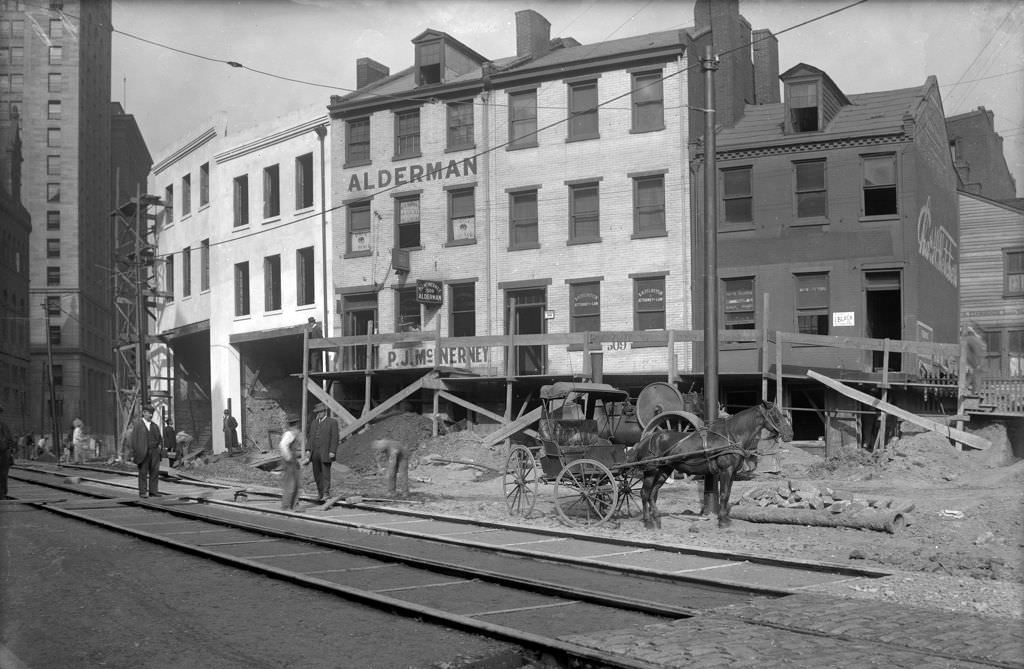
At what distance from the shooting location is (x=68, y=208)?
6075 cm

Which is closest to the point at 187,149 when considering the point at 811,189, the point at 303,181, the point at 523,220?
the point at 303,181

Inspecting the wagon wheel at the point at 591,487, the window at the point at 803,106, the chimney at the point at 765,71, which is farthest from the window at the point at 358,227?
the wagon wheel at the point at 591,487

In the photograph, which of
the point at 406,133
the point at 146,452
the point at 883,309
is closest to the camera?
the point at 146,452

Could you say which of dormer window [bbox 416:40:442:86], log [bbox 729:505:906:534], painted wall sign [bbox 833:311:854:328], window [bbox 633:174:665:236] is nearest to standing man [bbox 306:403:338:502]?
log [bbox 729:505:906:534]

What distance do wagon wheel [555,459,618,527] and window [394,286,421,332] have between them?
63.0 feet

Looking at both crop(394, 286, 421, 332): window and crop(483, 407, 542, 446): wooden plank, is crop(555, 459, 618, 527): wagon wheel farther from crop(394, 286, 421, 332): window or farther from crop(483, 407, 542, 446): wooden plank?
crop(394, 286, 421, 332): window

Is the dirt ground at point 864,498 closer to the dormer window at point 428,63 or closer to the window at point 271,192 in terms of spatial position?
the window at point 271,192

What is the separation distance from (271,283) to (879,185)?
74.6ft

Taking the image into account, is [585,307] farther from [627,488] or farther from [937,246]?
[627,488]

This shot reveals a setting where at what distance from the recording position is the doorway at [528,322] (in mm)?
32469

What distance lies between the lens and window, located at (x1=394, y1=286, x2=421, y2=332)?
34.8 m

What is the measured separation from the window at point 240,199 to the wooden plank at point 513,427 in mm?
18842

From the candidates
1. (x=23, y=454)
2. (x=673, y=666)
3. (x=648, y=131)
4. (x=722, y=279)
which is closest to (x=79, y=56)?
(x=23, y=454)

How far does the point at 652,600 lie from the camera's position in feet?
32.3
